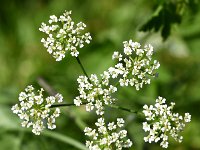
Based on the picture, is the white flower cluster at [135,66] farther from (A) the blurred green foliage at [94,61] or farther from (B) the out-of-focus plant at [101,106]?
(A) the blurred green foliage at [94,61]

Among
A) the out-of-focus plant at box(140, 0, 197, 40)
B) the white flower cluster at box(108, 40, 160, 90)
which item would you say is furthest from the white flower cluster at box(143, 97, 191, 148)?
the out-of-focus plant at box(140, 0, 197, 40)

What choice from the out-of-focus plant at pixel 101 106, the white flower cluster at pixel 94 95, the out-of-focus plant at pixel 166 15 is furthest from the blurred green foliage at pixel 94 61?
the white flower cluster at pixel 94 95

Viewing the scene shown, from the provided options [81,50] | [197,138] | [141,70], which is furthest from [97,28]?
[141,70]

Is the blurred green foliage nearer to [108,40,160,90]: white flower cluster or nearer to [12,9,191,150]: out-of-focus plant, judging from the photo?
[108,40,160,90]: white flower cluster

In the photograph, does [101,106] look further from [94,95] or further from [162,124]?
[162,124]

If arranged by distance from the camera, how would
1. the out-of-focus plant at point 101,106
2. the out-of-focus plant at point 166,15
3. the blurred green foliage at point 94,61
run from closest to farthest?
the out-of-focus plant at point 101,106, the out-of-focus plant at point 166,15, the blurred green foliage at point 94,61

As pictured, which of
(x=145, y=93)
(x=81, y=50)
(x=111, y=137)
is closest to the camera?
(x=111, y=137)

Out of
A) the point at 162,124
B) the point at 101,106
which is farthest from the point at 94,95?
the point at 162,124

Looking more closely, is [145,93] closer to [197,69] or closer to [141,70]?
[197,69]
